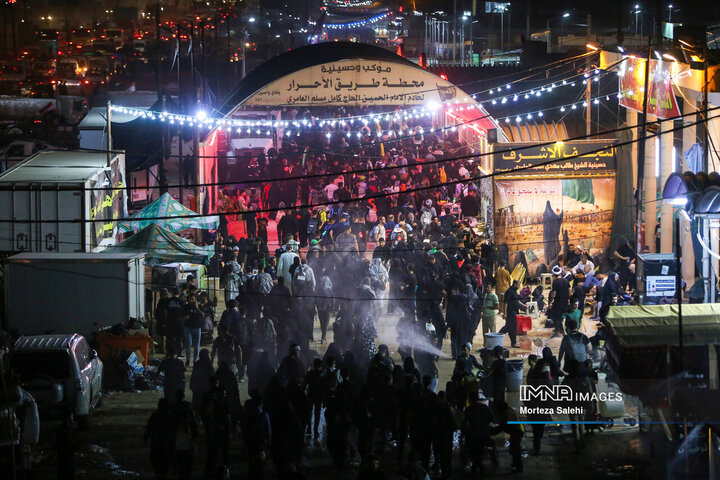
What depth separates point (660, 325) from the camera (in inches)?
477

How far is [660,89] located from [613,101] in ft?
65.3

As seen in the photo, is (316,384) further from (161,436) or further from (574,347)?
(574,347)

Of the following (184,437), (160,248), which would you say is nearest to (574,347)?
(184,437)

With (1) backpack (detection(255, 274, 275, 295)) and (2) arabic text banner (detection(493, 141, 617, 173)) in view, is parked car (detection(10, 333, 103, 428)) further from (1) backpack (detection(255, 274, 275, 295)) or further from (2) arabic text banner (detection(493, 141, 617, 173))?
(2) arabic text banner (detection(493, 141, 617, 173))

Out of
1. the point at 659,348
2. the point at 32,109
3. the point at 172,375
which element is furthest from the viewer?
the point at 32,109

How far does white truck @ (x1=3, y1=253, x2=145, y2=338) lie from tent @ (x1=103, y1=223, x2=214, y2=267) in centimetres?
243

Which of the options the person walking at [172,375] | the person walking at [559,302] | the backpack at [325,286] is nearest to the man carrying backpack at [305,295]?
the backpack at [325,286]

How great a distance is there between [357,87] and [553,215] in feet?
29.2

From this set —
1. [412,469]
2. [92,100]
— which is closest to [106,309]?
[412,469]

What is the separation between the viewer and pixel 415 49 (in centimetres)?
6112

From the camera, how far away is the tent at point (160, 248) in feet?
61.5

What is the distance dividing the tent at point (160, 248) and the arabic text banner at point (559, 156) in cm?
767

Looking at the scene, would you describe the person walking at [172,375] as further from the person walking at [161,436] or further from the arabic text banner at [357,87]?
the arabic text banner at [357,87]

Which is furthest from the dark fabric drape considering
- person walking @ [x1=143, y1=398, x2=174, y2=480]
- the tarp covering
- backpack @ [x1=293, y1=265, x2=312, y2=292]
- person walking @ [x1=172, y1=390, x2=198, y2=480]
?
person walking @ [x1=143, y1=398, x2=174, y2=480]
